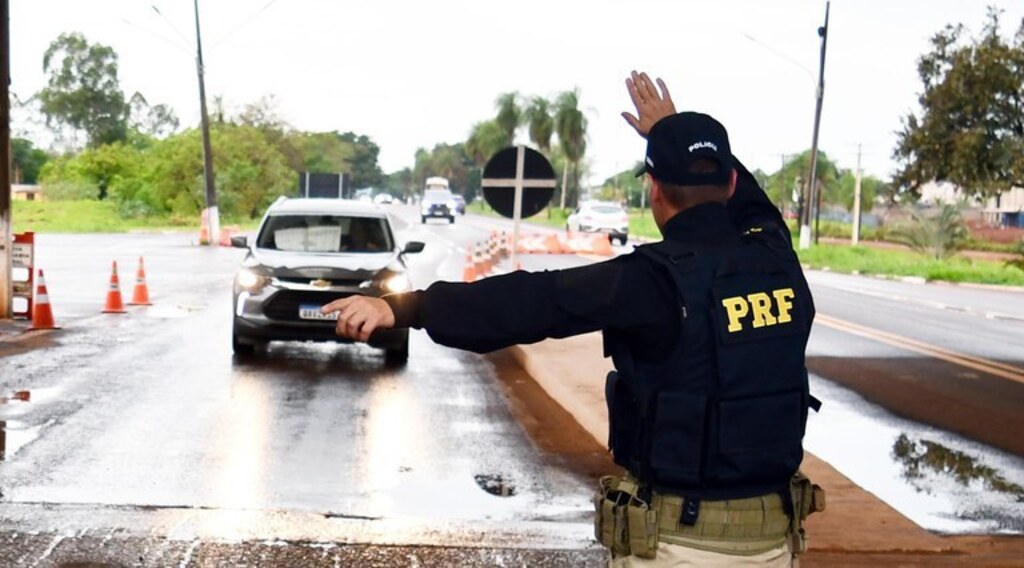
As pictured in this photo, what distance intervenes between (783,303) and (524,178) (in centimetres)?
1139

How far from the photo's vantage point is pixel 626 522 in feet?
10.6

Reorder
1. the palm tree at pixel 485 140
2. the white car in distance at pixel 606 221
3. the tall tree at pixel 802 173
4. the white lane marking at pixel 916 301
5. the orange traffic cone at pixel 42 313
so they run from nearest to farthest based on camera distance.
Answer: the orange traffic cone at pixel 42 313
the white lane marking at pixel 916 301
the white car in distance at pixel 606 221
the tall tree at pixel 802 173
the palm tree at pixel 485 140

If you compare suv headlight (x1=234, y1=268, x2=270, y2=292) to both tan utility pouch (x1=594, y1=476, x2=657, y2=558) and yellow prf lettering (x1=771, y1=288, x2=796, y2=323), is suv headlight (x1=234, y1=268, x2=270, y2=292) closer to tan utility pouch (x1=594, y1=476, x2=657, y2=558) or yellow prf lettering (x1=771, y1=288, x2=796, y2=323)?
tan utility pouch (x1=594, y1=476, x2=657, y2=558)

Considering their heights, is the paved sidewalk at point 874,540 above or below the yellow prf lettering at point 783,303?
below

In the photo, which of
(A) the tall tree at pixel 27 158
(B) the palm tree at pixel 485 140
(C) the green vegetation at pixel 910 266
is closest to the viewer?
(C) the green vegetation at pixel 910 266

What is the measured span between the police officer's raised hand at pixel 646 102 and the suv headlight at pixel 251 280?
31.4 ft

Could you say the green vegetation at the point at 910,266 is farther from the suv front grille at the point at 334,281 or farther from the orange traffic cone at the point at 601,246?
the suv front grille at the point at 334,281

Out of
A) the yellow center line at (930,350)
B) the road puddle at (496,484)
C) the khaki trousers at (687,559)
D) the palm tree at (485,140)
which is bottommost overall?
the yellow center line at (930,350)

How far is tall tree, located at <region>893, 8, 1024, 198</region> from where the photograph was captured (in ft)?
122

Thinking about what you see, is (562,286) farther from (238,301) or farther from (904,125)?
(904,125)

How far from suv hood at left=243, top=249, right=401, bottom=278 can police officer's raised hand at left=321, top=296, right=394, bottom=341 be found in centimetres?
1003

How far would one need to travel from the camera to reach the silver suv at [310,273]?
42.6ft

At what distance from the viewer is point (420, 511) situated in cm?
716

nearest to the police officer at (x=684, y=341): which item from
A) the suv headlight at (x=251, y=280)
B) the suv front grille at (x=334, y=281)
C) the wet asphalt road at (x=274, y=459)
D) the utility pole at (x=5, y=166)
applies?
the wet asphalt road at (x=274, y=459)
